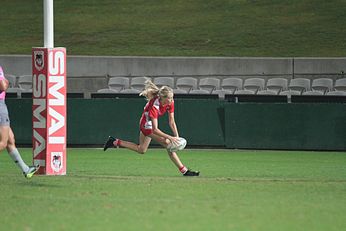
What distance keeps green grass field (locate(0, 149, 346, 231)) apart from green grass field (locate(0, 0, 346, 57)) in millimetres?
13910

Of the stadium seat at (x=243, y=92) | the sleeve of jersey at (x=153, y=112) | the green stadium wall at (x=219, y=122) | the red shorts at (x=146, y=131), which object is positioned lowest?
the green stadium wall at (x=219, y=122)

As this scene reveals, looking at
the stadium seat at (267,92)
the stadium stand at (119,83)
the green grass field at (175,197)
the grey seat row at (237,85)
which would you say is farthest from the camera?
the stadium stand at (119,83)

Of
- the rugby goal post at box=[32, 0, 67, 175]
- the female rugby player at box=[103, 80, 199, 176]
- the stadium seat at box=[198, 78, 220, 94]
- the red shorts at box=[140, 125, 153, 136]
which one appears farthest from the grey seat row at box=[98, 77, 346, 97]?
the rugby goal post at box=[32, 0, 67, 175]

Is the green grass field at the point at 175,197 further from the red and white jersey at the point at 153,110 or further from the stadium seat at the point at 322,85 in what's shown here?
the stadium seat at the point at 322,85

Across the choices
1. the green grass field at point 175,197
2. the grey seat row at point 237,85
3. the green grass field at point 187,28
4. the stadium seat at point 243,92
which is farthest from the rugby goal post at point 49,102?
the green grass field at point 187,28

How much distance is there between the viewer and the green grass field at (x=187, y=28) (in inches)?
1382

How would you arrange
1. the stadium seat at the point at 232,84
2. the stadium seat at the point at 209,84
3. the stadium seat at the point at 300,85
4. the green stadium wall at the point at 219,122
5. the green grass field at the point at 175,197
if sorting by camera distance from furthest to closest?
the stadium seat at the point at 209,84
the stadium seat at the point at 232,84
the stadium seat at the point at 300,85
the green stadium wall at the point at 219,122
the green grass field at the point at 175,197

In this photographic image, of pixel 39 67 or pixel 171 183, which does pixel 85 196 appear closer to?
pixel 171 183

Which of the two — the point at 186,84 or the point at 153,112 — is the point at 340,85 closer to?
the point at 186,84

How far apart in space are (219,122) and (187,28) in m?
11.7

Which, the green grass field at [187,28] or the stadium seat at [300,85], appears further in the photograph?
the green grass field at [187,28]

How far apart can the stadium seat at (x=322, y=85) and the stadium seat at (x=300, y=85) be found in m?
0.20

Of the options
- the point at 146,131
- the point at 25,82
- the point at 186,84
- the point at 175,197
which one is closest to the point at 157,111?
the point at 146,131

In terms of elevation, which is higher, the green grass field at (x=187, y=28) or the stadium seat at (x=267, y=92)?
the green grass field at (x=187, y=28)
